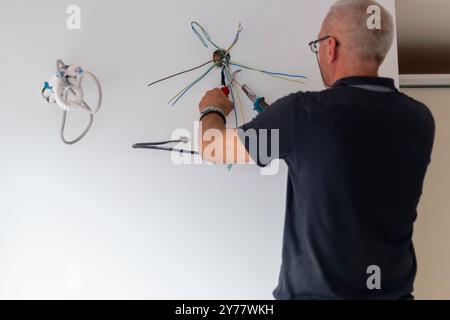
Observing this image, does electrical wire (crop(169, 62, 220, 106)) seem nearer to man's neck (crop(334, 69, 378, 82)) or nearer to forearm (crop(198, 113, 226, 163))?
forearm (crop(198, 113, 226, 163))

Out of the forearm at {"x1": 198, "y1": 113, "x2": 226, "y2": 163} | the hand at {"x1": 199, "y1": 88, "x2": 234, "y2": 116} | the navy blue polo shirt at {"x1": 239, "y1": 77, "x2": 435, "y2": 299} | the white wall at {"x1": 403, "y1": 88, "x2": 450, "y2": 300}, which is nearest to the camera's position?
the navy blue polo shirt at {"x1": 239, "y1": 77, "x2": 435, "y2": 299}

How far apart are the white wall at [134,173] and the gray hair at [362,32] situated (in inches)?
13.2

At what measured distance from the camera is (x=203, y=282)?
1137 millimetres

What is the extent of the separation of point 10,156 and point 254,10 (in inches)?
38.6

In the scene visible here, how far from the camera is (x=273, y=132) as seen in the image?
0.76 m

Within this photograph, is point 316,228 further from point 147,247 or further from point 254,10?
point 254,10

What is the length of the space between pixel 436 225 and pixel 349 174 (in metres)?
0.78

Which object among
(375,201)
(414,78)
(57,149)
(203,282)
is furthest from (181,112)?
(414,78)

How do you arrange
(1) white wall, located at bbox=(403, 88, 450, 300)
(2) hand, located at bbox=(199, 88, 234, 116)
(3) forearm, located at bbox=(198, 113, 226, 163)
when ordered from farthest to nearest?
(1) white wall, located at bbox=(403, 88, 450, 300), (2) hand, located at bbox=(199, 88, 234, 116), (3) forearm, located at bbox=(198, 113, 226, 163)

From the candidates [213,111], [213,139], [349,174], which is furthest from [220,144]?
[349,174]

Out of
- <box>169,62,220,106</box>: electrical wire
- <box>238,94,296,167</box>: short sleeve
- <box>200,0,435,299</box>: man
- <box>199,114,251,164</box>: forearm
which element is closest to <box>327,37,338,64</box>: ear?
<box>200,0,435,299</box>: man

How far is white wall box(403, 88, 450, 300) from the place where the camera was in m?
1.29

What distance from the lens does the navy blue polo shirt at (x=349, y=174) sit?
749mm
